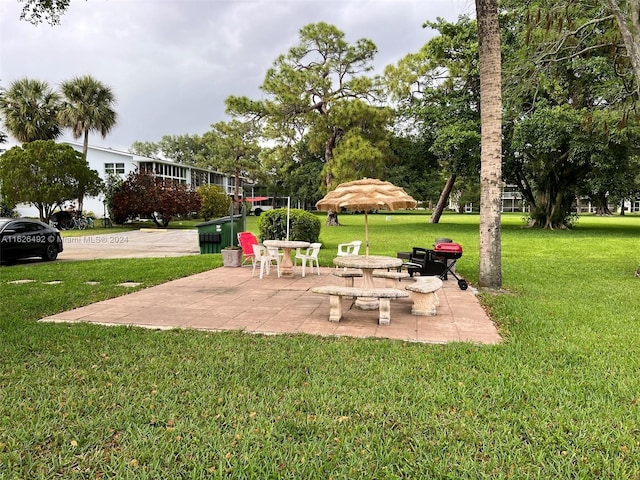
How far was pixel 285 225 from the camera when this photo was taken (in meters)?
13.8

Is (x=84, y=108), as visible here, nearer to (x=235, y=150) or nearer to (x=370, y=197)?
(x=235, y=150)

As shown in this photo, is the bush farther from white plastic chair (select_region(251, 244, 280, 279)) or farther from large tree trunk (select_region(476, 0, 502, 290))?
large tree trunk (select_region(476, 0, 502, 290))

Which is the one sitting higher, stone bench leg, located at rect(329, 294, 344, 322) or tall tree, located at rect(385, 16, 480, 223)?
tall tree, located at rect(385, 16, 480, 223)

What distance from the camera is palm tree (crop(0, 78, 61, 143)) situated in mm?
30641

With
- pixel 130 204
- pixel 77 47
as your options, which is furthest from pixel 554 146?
pixel 130 204

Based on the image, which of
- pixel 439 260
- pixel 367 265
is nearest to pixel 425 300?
pixel 367 265

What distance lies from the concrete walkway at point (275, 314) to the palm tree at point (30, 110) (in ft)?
98.9

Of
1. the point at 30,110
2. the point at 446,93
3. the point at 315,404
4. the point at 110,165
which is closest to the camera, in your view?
the point at 315,404

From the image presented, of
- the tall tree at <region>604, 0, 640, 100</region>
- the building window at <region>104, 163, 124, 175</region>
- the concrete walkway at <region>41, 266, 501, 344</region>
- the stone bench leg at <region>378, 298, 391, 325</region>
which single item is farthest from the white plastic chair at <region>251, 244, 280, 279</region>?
the building window at <region>104, 163, 124, 175</region>

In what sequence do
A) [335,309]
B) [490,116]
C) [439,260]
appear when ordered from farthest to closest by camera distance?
[439,260], [490,116], [335,309]

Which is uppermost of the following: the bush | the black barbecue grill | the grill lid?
the bush

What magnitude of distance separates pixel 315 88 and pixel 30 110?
20.3 m

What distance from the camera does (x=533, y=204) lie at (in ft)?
94.8

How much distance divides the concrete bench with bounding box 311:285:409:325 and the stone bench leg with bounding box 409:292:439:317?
0.54 meters
